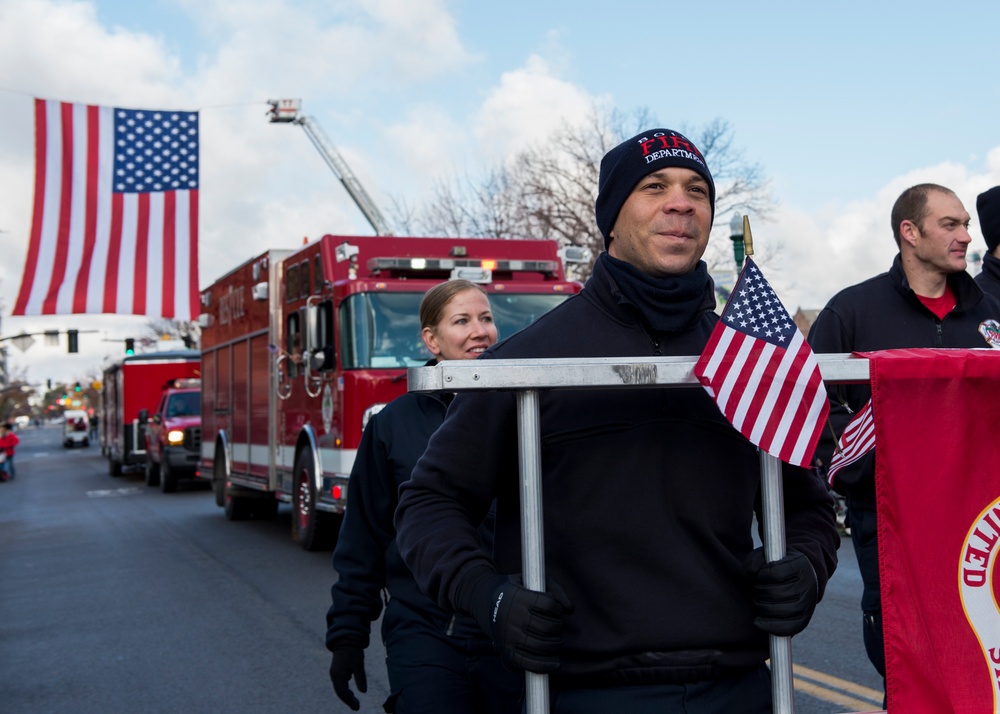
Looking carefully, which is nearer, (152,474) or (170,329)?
(152,474)

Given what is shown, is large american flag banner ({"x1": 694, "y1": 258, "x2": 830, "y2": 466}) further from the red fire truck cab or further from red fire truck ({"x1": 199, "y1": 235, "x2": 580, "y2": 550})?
the red fire truck cab

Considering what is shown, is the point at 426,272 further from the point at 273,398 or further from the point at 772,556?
the point at 772,556

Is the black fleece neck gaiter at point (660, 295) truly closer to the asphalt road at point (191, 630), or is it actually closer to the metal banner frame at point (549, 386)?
the metal banner frame at point (549, 386)

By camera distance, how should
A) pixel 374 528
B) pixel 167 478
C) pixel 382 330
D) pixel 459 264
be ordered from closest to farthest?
pixel 374 528 → pixel 382 330 → pixel 459 264 → pixel 167 478

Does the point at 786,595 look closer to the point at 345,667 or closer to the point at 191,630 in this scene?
the point at 345,667

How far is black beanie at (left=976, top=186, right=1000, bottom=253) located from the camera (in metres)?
4.48

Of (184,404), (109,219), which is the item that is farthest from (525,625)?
(184,404)

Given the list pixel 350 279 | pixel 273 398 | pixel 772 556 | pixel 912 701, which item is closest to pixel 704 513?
pixel 772 556

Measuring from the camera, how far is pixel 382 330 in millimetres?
10562

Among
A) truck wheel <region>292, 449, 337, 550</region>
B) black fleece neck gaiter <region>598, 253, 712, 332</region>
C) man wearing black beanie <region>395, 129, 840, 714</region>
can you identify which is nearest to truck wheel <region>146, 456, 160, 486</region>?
truck wheel <region>292, 449, 337, 550</region>

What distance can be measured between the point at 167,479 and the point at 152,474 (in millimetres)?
2857

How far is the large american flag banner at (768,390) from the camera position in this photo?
6.50ft

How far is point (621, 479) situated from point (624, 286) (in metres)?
0.40

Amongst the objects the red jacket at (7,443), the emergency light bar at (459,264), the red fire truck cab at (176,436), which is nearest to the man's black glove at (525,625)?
the emergency light bar at (459,264)
